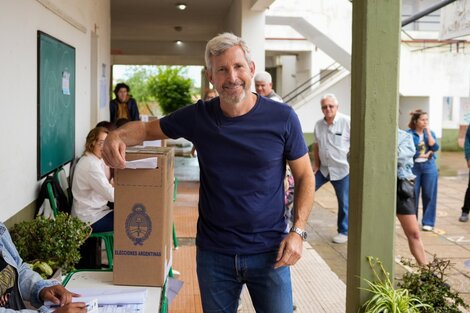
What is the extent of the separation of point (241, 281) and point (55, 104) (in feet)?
11.1

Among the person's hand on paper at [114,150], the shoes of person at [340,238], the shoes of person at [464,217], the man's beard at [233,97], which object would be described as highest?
the man's beard at [233,97]

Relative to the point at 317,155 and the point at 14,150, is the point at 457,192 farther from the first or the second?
the point at 14,150

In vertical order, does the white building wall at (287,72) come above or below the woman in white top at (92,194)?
above

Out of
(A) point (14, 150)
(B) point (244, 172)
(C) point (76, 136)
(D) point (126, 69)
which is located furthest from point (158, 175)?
(D) point (126, 69)

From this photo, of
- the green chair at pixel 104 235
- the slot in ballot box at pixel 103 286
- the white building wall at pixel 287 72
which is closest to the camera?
the slot in ballot box at pixel 103 286

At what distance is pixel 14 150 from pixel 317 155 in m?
3.96

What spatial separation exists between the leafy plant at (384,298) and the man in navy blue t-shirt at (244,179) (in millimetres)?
777

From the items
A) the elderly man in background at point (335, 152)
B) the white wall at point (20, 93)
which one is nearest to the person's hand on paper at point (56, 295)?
the white wall at point (20, 93)

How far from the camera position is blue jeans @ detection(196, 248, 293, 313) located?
2.46 metres

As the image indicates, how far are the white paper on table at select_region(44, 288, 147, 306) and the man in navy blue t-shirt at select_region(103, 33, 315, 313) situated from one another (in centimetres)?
30

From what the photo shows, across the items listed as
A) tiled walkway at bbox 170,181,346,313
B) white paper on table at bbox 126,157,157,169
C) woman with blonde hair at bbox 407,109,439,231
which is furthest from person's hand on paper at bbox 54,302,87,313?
woman with blonde hair at bbox 407,109,439,231

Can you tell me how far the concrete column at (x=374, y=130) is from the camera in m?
3.04

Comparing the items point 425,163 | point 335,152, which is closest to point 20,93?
point 335,152

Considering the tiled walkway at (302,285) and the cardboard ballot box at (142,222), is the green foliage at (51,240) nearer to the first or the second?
the cardboard ballot box at (142,222)
